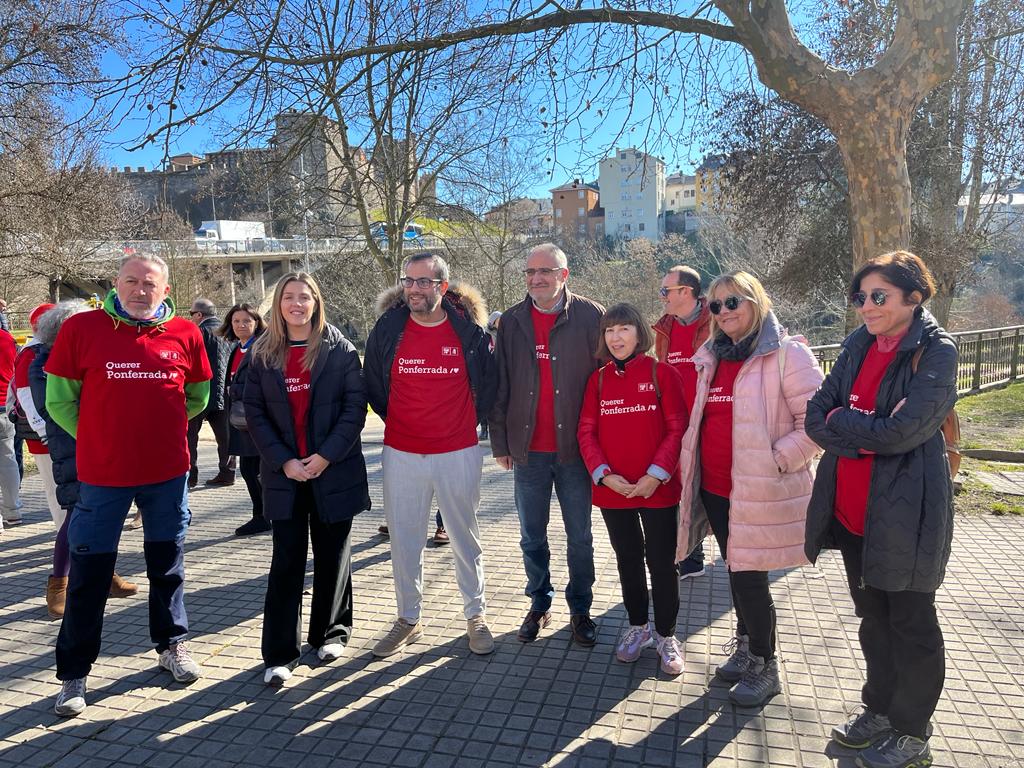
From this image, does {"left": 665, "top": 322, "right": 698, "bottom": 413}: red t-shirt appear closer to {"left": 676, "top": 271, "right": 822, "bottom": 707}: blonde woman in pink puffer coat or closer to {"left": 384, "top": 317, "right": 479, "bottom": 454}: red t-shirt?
{"left": 676, "top": 271, "right": 822, "bottom": 707}: blonde woman in pink puffer coat

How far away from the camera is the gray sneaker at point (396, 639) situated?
150 inches

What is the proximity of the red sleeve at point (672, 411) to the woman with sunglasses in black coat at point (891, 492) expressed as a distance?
748 mm

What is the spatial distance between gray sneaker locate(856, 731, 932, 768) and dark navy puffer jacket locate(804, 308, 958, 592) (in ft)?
2.12

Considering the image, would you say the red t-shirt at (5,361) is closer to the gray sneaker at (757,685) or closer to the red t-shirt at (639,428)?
the red t-shirt at (639,428)

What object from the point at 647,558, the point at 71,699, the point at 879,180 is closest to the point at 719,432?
the point at 647,558

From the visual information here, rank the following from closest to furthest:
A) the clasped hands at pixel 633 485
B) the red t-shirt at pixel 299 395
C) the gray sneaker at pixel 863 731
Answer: the gray sneaker at pixel 863 731
the clasped hands at pixel 633 485
the red t-shirt at pixel 299 395

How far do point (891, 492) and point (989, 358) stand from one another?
Answer: 14478 mm

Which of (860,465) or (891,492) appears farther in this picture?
(860,465)

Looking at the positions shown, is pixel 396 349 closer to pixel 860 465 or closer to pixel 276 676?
pixel 276 676

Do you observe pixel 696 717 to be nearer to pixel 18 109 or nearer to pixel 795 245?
pixel 18 109

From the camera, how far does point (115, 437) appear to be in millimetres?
3371

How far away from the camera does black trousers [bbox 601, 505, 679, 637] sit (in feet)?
11.7

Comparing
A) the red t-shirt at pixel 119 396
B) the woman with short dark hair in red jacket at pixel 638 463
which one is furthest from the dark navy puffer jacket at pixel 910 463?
the red t-shirt at pixel 119 396

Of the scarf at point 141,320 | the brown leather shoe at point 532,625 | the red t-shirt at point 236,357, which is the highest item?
the scarf at point 141,320
